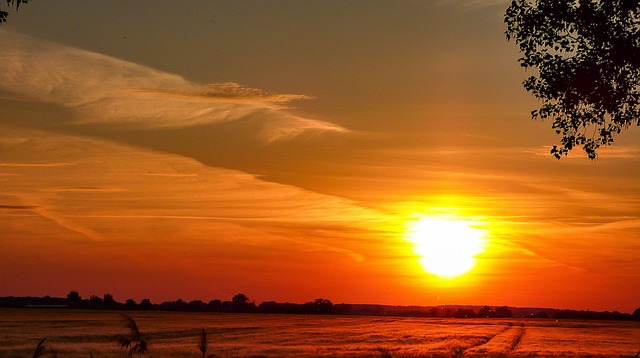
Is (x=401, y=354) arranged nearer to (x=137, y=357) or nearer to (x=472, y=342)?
(x=137, y=357)

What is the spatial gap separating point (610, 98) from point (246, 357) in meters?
32.1

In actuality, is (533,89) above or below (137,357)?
above

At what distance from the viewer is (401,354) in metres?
52.9

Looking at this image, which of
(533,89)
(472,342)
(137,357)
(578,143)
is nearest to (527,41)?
(533,89)

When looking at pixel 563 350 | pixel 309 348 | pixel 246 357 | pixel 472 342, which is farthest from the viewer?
pixel 472 342

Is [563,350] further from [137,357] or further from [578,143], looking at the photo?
[578,143]

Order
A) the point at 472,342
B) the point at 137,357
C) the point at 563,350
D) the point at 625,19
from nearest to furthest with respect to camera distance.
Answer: the point at 625,19
the point at 137,357
the point at 563,350
the point at 472,342

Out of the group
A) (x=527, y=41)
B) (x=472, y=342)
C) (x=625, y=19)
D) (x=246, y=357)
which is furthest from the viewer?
(x=472, y=342)

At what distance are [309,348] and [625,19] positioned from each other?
40.5 m

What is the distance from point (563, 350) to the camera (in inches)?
2534

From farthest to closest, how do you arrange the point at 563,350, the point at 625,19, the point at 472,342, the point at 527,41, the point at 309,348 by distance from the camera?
1. the point at 472,342
2. the point at 563,350
3. the point at 309,348
4. the point at 527,41
5. the point at 625,19

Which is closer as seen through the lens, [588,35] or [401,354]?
[588,35]

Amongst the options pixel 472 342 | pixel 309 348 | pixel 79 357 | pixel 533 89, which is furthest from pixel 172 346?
pixel 533 89

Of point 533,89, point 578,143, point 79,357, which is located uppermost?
point 533,89
